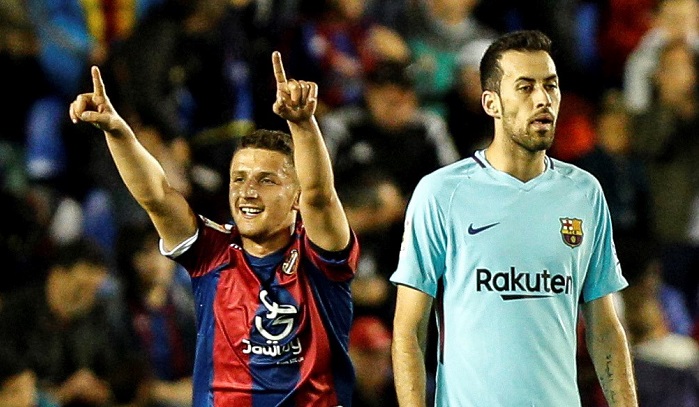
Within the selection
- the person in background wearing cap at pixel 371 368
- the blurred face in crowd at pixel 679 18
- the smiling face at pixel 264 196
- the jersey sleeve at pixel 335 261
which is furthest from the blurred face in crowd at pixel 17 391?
the blurred face in crowd at pixel 679 18

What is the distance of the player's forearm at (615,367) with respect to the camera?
5312 mm

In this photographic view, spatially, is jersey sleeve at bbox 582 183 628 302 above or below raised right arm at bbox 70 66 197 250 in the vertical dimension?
below

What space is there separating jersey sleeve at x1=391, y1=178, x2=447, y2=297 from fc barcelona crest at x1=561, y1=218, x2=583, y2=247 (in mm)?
406

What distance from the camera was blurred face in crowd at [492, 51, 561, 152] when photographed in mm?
5199

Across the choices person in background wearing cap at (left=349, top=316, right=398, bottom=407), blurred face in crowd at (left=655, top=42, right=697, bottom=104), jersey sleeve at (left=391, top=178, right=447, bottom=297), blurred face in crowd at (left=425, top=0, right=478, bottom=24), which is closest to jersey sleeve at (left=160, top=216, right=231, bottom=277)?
jersey sleeve at (left=391, top=178, right=447, bottom=297)

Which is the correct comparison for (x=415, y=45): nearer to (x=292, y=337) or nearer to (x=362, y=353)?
(x=362, y=353)

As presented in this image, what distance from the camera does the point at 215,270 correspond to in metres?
5.65

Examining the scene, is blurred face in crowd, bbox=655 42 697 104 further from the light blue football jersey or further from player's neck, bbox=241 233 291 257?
player's neck, bbox=241 233 291 257

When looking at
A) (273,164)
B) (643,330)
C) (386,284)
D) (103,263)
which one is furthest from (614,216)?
(273,164)

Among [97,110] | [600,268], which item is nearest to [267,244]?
[97,110]

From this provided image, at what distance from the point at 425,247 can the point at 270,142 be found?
77 cm

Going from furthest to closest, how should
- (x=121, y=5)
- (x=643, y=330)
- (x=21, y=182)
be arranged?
(x=121, y=5), (x=21, y=182), (x=643, y=330)

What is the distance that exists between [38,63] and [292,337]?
508 centimetres

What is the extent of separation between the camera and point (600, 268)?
538cm
